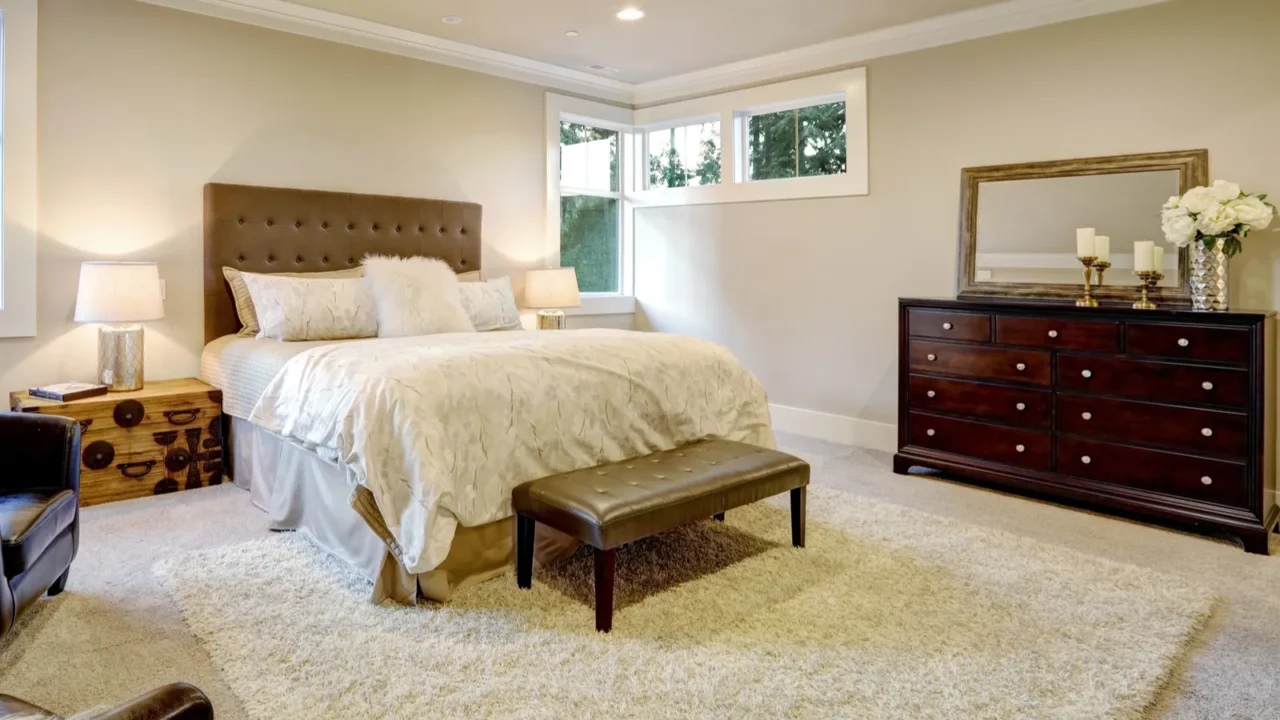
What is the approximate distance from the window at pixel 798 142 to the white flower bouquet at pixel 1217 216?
197cm

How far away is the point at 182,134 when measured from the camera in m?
3.96

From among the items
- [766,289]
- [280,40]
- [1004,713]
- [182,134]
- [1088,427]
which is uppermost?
[280,40]

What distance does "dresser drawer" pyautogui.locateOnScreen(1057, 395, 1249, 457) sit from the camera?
10.2 ft

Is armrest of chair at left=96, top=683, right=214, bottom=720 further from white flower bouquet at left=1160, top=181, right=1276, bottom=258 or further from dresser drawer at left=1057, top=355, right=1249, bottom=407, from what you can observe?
white flower bouquet at left=1160, top=181, right=1276, bottom=258

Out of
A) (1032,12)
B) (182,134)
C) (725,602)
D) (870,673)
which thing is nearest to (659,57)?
(1032,12)

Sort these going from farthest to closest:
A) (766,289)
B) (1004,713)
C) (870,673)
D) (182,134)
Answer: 1. (766,289)
2. (182,134)
3. (870,673)
4. (1004,713)

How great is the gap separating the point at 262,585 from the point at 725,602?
59.5 inches

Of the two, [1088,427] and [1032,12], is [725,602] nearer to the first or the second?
[1088,427]

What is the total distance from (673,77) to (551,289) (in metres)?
1.86

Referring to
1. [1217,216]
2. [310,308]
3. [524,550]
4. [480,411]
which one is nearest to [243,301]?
[310,308]

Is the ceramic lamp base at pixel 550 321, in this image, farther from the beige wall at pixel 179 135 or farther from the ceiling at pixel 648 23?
the ceiling at pixel 648 23

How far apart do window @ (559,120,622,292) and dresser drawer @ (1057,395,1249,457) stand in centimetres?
345

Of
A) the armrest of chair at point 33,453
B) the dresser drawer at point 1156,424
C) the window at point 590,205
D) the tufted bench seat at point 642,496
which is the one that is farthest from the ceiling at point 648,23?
the armrest of chair at point 33,453

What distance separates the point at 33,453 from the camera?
2357 mm
